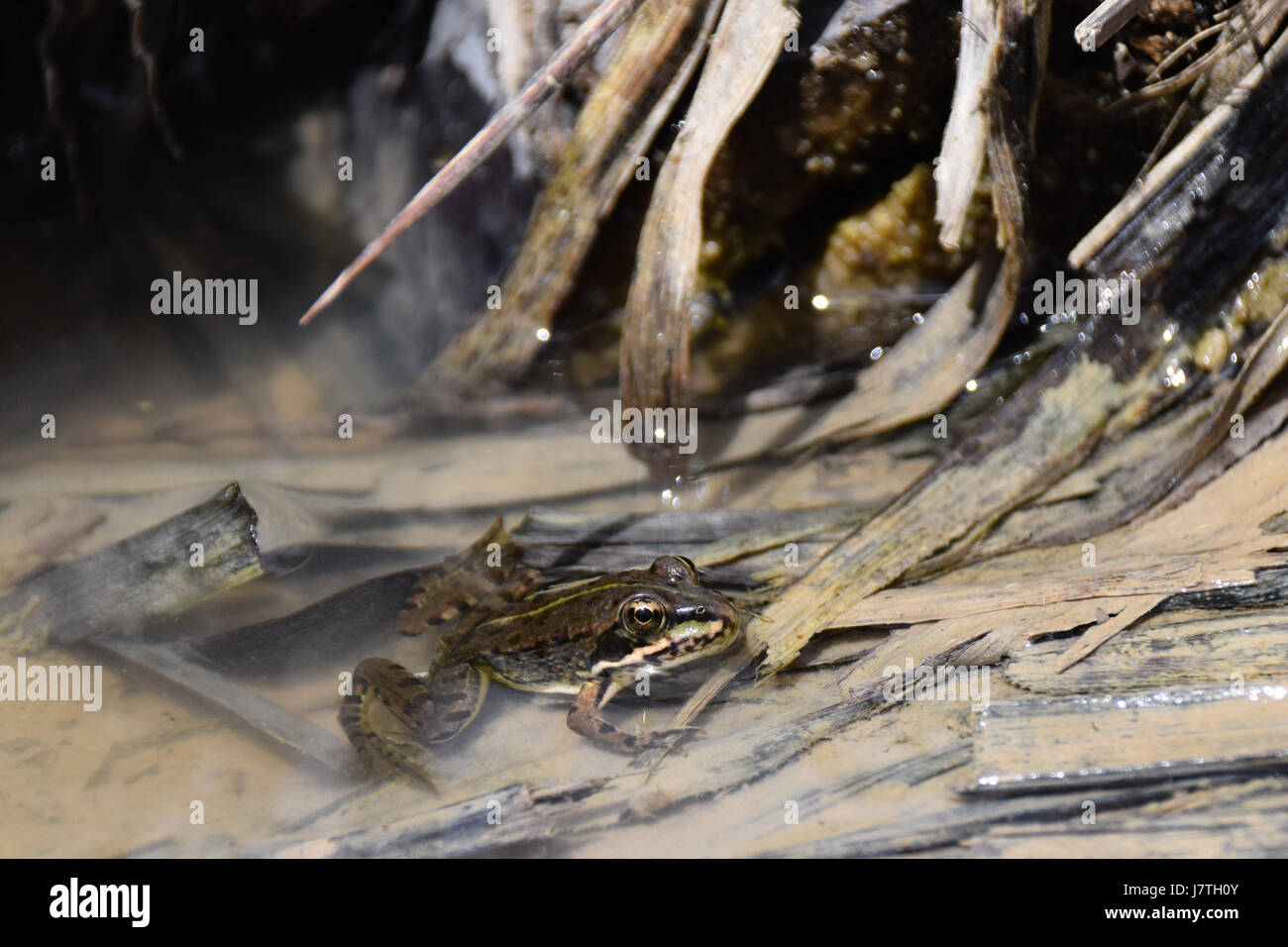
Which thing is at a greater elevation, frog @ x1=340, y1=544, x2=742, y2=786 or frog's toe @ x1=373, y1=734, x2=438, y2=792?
frog @ x1=340, y1=544, x2=742, y2=786

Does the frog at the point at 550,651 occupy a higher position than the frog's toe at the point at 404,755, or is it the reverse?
the frog at the point at 550,651

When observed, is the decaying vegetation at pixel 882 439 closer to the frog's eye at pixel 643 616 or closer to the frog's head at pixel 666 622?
the frog's head at pixel 666 622

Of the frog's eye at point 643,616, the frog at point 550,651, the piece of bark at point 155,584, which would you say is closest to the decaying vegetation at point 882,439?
the piece of bark at point 155,584

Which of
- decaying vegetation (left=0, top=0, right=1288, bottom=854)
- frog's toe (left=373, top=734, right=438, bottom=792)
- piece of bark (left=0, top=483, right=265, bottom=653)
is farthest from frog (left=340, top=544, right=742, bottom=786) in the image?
piece of bark (left=0, top=483, right=265, bottom=653)

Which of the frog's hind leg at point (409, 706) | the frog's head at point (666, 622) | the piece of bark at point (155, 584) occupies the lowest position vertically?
the frog's hind leg at point (409, 706)

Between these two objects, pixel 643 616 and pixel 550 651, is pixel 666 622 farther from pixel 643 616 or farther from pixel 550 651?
pixel 550 651

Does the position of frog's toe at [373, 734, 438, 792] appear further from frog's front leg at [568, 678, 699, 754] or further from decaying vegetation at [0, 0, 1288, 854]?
frog's front leg at [568, 678, 699, 754]

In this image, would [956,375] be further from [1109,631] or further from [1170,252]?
[1109,631]
